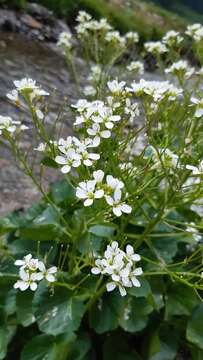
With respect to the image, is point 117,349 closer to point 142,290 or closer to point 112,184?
point 142,290

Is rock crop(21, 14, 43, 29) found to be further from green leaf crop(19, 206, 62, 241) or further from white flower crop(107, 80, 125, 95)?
white flower crop(107, 80, 125, 95)

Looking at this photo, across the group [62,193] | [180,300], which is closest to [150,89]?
[62,193]

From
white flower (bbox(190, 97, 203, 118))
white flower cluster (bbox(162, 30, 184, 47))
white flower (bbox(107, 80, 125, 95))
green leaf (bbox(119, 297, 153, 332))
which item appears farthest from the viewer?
white flower cluster (bbox(162, 30, 184, 47))

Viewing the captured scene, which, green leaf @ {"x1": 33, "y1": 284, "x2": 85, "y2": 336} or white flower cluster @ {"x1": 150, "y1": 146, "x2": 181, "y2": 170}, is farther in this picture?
green leaf @ {"x1": 33, "y1": 284, "x2": 85, "y2": 336}

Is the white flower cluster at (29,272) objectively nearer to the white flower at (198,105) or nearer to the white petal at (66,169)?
the white petal at (66,169)

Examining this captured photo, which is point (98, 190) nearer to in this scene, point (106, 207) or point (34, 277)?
point (106, 207)

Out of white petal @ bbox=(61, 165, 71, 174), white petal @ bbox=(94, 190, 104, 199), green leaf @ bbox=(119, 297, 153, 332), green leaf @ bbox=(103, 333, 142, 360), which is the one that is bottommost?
green leaf @ bbox=(103, 333, 142, 360)

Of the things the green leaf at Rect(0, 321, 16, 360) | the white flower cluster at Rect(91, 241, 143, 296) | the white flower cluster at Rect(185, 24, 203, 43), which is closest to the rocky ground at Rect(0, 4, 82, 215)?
the white flower cluster at Rect(185, 24, 203, 43)

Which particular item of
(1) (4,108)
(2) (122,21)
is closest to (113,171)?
(1) (4,108)
